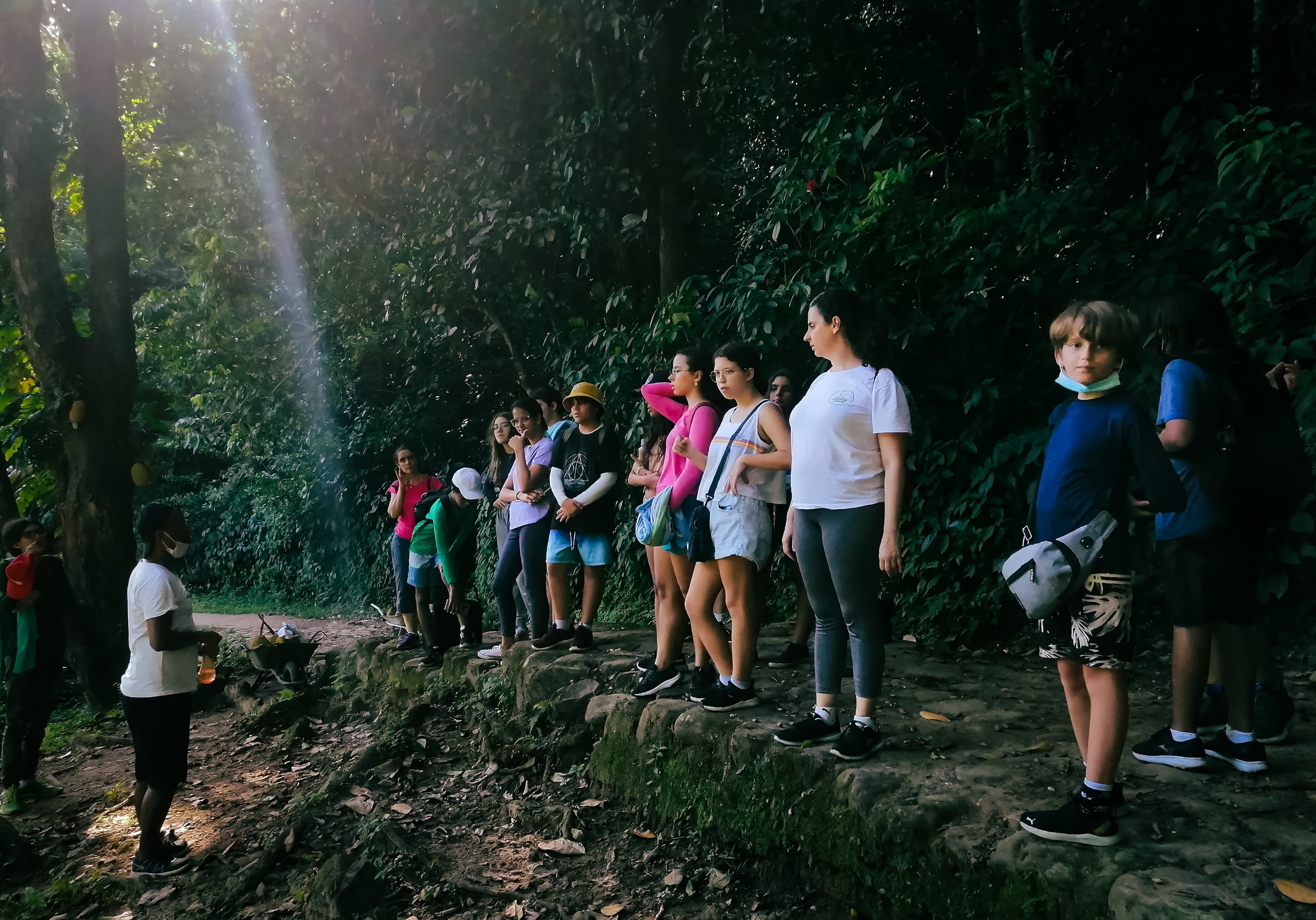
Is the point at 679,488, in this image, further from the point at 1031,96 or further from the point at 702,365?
the point at 1031,96

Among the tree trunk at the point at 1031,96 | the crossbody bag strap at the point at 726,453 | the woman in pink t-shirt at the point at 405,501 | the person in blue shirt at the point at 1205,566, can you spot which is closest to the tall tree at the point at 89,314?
the woman in pink t-shirt at the point at 405,501

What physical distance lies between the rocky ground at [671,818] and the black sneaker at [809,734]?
0.06m

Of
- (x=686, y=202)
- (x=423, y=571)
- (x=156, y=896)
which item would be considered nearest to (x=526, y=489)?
(x=423, y=571)

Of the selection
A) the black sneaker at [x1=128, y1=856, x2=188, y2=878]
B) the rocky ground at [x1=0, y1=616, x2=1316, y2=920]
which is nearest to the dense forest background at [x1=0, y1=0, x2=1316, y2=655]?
the rocky ground at [x1=0, y1=616, x2=1316, y2=920]

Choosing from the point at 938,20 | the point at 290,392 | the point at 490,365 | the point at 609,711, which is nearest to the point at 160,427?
the point at 290,392

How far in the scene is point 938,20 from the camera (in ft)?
29.7

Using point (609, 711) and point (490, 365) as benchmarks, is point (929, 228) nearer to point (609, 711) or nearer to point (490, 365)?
point (609, 711)

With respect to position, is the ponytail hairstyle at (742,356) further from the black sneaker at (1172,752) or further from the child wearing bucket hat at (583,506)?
the black sneaker at (1172,752)

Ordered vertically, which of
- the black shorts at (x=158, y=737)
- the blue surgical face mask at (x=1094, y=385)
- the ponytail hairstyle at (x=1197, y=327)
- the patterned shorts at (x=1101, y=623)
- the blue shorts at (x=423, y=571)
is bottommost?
the black shorts at (x=158, y=737)

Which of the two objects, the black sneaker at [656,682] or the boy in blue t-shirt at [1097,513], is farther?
the black sneaker at [656,682]

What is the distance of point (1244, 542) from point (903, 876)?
68.2 inches

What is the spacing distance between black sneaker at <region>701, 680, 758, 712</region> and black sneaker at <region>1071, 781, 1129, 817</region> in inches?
61.7

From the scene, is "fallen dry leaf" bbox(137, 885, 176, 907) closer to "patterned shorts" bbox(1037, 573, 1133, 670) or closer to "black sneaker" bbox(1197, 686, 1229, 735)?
"patterned shorts" bbox(1037, 573, 1133, 670)

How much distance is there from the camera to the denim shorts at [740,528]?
3.65m
